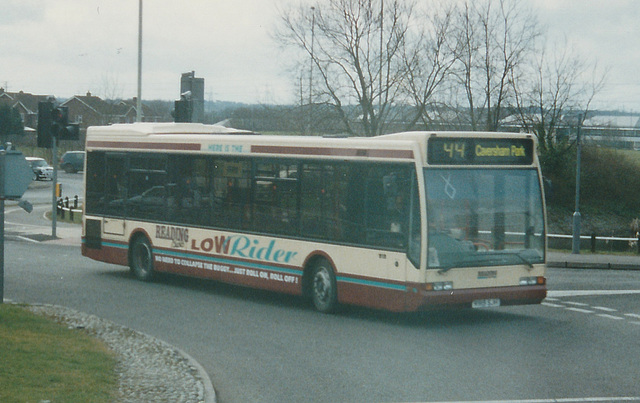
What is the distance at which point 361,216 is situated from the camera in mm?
13969

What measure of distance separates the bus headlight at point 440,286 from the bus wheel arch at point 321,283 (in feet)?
6.17

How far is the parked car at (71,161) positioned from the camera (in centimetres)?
7675

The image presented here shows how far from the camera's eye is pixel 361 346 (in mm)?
11891

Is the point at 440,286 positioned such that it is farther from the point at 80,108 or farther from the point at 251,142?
the point at 80,108

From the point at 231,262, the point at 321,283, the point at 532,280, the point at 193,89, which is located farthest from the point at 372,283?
the point at 193,89

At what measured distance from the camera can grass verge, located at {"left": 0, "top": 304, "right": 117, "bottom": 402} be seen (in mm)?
8297

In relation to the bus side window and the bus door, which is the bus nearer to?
the bus side window

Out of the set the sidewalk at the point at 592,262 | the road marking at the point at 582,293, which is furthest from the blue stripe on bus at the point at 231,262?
the sidewalk at the point at 592,262

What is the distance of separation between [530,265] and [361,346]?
10.8 feet

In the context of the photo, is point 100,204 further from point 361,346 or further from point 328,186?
point 361,346

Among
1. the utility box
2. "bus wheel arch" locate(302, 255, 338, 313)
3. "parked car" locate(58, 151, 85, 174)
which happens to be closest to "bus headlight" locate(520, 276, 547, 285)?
"bus wheel arch" locate(302, 255, 338, 313)

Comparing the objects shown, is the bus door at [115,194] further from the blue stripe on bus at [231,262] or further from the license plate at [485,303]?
the license plate at [485,303]

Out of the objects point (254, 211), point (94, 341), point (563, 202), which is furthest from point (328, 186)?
point (563, 202)

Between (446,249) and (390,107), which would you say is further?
(390,107)
